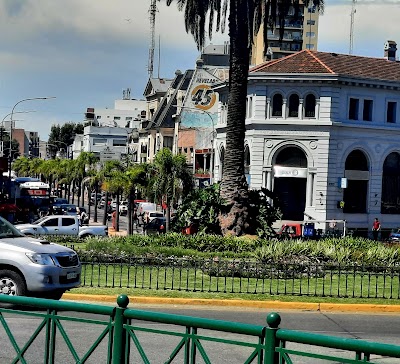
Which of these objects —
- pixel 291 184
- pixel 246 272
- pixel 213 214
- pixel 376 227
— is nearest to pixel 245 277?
pixel 246 272

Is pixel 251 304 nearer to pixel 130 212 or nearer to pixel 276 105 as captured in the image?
pixel 130 212

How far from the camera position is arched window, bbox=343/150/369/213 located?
6056 centimetres

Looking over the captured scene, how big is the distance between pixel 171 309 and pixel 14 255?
14.0ft

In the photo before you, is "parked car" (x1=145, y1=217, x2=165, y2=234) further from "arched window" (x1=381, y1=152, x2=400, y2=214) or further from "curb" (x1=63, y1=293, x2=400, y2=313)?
"curb" (x1=63, y1=293, x2=400, y2=313)

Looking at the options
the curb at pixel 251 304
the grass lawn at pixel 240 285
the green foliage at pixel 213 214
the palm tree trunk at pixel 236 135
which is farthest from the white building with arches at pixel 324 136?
the curb at pixel 251 304

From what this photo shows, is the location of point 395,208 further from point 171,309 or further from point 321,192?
point 171,309

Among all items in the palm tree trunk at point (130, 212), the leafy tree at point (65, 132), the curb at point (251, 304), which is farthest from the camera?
the leafy tree at point (65, 132)

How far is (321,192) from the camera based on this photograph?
5884 centimetres

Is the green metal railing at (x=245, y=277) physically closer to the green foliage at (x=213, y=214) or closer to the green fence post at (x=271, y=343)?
the green foliage at (x=213, y=214)

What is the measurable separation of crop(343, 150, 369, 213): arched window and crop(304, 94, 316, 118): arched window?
4.66 meters

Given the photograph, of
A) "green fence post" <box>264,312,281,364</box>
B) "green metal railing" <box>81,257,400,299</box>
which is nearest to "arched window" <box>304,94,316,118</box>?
"green metal railing" <box>81,257,400,299</box>

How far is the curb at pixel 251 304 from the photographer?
1739 cm

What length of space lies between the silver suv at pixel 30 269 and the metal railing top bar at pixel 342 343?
9.26 metres

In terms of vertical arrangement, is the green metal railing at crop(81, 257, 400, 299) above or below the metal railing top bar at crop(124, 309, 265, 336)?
below
